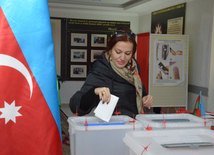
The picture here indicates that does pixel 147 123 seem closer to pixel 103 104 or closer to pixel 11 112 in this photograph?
pixel 103 104

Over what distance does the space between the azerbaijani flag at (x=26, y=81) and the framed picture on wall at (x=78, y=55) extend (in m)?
6.18

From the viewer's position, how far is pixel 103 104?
1.23m

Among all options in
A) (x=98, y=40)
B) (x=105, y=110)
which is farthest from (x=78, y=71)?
(x=105, y=110)

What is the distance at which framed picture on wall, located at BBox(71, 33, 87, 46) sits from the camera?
6973 millimetres

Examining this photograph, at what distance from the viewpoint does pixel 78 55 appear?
23.1 feet

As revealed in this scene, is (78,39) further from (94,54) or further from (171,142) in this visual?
(171,142)

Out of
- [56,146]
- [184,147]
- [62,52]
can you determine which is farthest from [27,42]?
[62,52]

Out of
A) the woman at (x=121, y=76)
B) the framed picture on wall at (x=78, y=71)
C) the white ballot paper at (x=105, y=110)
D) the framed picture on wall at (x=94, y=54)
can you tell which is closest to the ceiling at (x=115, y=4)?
the framed picture on wall at (x=94, y=54)

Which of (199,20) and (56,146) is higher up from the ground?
(199,20)

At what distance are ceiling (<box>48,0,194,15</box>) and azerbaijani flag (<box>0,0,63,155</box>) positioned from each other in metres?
4.75

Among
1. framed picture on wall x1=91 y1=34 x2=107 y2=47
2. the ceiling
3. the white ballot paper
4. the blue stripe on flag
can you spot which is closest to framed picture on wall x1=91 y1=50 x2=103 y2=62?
framed picture on wall x1=91 y1=34 x2=107 y2=47

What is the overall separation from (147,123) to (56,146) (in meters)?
0.48

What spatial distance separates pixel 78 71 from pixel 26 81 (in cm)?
623

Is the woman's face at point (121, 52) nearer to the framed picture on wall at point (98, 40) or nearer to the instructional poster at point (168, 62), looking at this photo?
the instructional poster at point (168, 62)
